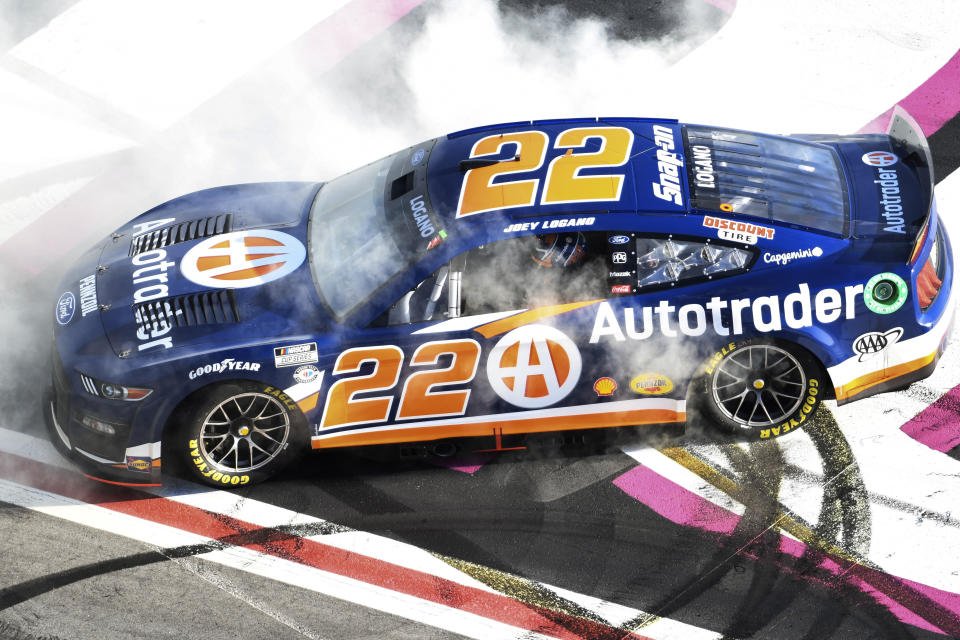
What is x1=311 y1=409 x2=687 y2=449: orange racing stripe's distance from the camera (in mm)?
5805

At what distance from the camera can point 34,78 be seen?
9.50 m

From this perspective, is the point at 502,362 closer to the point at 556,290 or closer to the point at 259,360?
the point at 556,290

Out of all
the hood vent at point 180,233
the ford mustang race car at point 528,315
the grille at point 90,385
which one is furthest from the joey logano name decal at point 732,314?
the grille at point 90,385

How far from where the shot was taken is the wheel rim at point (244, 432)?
226 inches

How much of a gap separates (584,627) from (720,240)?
2085mm

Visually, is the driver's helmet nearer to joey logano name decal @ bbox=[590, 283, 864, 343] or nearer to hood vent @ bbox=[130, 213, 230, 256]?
joey logano name decal @ bbox=[590, 283, 864, 343]

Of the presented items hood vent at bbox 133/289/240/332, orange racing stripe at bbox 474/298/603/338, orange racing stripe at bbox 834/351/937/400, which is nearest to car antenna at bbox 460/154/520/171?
orange racing stripe at bbox 474/298/603/338

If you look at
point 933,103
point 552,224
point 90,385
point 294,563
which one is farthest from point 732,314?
point 933,103

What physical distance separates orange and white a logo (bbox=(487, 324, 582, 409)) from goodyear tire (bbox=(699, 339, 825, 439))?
2.51 feet

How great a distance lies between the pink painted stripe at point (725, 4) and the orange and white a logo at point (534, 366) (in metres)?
5.62

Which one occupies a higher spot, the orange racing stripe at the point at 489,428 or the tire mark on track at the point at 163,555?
the orange racing stripe at the point at 489,428

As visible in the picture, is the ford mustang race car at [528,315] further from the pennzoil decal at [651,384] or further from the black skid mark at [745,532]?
the black skid mark at [745,532]

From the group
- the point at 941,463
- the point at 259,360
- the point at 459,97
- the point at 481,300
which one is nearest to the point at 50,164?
the point at 459,97

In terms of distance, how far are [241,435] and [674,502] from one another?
7.76 feet
